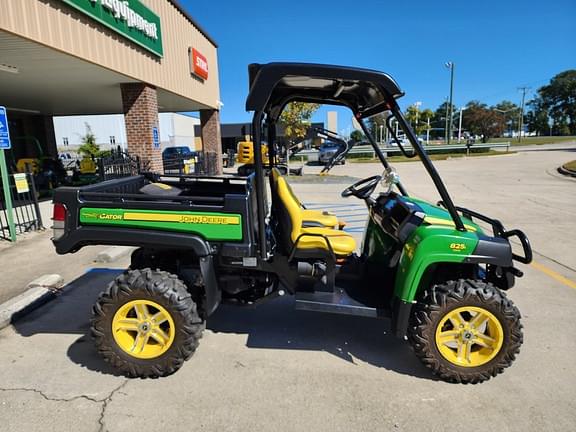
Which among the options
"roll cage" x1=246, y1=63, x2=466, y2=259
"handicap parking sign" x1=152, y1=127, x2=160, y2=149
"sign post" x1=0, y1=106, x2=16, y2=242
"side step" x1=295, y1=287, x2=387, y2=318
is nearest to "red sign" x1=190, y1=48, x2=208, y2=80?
"handicap parking sign" x1=152, y1=127, x2=160, y2=149

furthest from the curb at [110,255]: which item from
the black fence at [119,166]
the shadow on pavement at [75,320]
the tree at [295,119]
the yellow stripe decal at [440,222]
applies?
the tree at [295,119]

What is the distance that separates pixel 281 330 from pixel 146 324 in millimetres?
1209

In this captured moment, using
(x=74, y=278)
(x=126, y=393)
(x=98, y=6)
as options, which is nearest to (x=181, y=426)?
(x=126, y=393)

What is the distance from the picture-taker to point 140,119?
35.3 feet

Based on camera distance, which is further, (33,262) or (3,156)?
(3,156)

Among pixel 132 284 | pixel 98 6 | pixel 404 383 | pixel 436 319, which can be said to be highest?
pixel 98 6

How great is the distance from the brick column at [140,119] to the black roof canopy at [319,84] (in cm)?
849

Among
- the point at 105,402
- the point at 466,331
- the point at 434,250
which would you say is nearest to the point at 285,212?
the point at 434,250

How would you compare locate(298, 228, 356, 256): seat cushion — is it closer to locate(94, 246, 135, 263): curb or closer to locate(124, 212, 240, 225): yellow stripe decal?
locate(124, 212, 240, 225): yellow stripe decal

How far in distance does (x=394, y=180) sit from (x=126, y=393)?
2539 millimetres

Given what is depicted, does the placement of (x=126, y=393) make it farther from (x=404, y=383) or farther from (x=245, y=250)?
(x=404, y=383)

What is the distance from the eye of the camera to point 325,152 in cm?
2556

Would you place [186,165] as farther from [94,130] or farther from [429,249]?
[94,130]

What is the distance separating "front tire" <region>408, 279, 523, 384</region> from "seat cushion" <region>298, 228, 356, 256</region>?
72 centimetres
